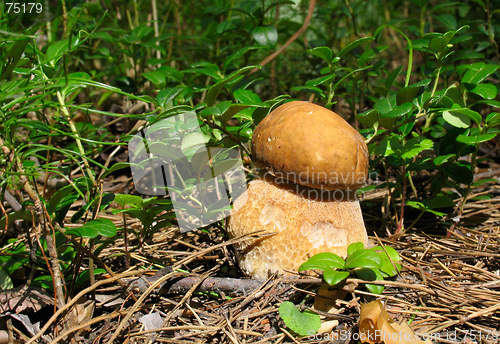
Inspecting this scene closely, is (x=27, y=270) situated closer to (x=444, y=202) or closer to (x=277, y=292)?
(x=277, y=292)

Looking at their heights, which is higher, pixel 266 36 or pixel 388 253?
pixel 266 36

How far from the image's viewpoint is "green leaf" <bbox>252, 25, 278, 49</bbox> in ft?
6.16

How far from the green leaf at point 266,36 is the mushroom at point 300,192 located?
0.70 metres

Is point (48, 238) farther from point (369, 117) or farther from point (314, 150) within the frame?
point (369, 117)

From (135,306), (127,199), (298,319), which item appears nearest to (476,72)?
(298,319)

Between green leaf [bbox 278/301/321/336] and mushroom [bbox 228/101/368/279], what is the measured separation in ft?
0.52

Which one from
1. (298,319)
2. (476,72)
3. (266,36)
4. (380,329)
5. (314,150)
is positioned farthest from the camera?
(266,36)

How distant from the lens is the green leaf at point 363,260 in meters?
1.04

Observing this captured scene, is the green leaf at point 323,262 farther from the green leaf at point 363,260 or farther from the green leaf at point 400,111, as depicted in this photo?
the green leaf at point 400,111

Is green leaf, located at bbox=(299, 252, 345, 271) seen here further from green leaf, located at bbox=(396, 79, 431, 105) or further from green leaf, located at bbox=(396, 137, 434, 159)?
green leaf, located at bbox=(396, 79, 431, 105)

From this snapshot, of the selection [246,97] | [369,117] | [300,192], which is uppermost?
[246,97]

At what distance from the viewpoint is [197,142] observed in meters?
1.44

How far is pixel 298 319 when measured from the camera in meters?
1.08

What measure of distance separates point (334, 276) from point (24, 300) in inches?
42.4
